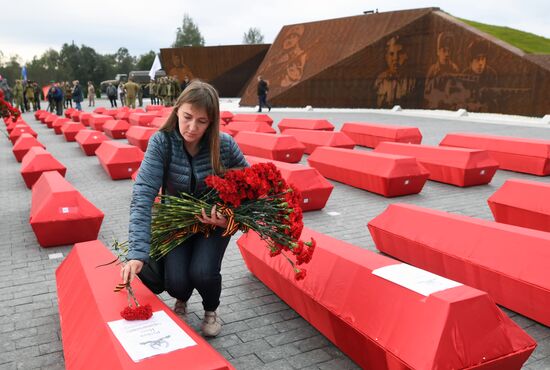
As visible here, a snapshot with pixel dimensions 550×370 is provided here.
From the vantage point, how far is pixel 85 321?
9.53 feet

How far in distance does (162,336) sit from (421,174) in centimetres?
677

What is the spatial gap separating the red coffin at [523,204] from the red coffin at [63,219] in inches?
214

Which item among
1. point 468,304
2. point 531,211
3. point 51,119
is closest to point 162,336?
point 468,304

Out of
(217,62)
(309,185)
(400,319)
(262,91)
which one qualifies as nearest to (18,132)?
(262,91)

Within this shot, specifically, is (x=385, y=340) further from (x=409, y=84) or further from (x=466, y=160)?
(x=409, y=84)

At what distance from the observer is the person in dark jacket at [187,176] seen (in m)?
2.98

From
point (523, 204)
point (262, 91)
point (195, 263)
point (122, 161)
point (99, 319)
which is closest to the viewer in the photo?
point (99, 319)

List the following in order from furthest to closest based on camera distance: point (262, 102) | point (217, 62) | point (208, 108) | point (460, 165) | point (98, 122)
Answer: point (217, 62) < point (262, 102) < point (98, 122) < point (460, 165) < point (208, 108)

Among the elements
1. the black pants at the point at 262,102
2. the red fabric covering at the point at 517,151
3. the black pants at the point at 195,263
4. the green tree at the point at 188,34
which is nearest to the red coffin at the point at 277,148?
the red fabric covering at the point at 517,151

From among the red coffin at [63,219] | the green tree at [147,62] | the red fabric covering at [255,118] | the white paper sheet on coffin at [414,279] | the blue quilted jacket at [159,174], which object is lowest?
the red coffin at [63,219]

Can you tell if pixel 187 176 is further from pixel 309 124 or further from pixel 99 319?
pixel 309 124

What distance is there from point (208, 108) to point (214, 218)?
0.71 m

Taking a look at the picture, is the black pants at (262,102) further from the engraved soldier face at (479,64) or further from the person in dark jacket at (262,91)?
the engraved soldier face at (479,64)

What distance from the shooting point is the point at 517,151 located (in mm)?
10172
